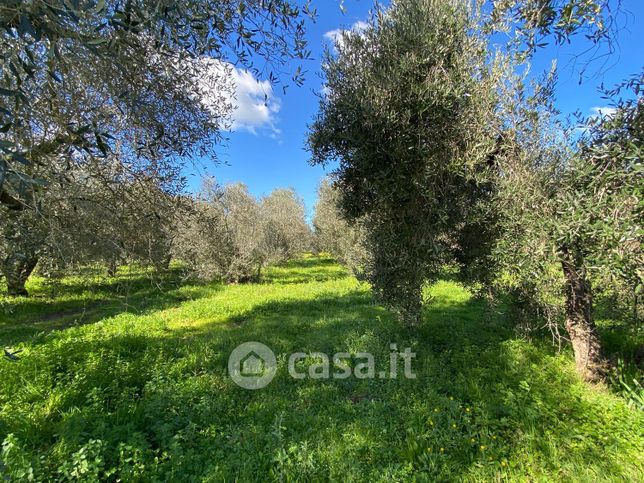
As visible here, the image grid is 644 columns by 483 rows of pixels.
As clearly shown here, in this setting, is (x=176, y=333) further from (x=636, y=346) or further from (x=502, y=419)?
(x=636, y=346)

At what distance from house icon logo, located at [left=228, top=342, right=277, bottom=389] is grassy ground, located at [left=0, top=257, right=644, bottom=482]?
0.70 ft

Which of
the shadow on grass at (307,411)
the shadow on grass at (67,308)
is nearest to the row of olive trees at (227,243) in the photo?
the shadow on grass at (67,308)

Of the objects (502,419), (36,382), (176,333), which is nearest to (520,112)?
(502,419)

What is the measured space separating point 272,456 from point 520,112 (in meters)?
6.05

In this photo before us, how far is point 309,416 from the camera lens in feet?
16.0

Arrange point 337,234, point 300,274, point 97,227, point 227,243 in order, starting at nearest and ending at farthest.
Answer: point 97,227, point 227,243, point 337,234, point 300,274

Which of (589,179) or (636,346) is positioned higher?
(589,179)

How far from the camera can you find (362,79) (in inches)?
206

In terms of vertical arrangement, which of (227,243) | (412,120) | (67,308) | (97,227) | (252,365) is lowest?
(252,365)

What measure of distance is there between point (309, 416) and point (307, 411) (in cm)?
19

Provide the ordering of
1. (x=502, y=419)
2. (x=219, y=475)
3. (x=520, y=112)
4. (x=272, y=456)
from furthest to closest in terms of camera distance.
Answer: (x=520, y=112)
(x=502, y=419)
(x=272, y=456)
(x=219, y=475)

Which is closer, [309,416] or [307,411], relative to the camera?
[309,416]

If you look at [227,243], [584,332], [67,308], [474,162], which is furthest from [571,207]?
[227,243]

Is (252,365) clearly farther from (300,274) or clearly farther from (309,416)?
(300,274)
